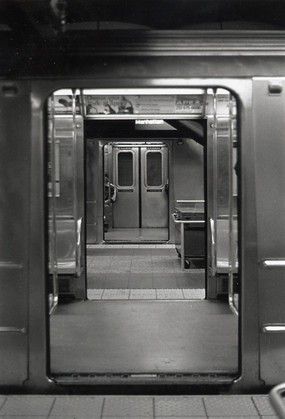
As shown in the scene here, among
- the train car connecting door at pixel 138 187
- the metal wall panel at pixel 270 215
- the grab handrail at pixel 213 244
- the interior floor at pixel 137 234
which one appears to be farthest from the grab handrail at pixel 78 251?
the train car connecting door at pixel 138 187

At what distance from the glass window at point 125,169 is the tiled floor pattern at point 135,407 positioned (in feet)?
37.9

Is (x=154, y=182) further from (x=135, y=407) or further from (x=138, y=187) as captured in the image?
(x=135, y=407)

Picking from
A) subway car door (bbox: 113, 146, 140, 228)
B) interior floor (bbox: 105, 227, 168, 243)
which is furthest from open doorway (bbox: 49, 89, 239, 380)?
subway car door (bbox: 113, 146, 140, 228)

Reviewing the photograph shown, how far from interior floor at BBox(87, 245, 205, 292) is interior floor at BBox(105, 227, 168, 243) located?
4.21 ft

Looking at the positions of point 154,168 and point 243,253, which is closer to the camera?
point 243,253

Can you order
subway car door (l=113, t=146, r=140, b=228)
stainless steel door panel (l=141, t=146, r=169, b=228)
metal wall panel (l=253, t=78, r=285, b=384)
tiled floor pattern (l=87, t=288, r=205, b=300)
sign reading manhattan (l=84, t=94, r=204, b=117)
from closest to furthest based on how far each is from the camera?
metal wall panel (l=253, t=78, r=285, b=384) → sign reading manhattan (l=84, t=94, r=204, b=117) → tiled floor pattern (l=87, t=288, r=205, b=300) → stainless steel door panel (l=141, t=146, r=169, b=228) → subway car door (l=113, t=146, r=140, b=228)

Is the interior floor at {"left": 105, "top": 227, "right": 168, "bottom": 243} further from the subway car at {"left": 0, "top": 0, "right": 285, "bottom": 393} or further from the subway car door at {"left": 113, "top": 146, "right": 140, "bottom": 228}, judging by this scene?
the subway car at {"left": 0, "top": 0, "right": 285, "bottom": 393}

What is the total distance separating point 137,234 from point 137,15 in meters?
10.6

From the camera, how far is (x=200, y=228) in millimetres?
9367

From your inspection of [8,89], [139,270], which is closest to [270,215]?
[8,89]

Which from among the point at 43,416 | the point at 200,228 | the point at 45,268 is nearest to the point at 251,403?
the point at 43,416

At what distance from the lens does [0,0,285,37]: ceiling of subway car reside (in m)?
3.67

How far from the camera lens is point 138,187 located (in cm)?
1534

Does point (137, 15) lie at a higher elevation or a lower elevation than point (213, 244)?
higher
